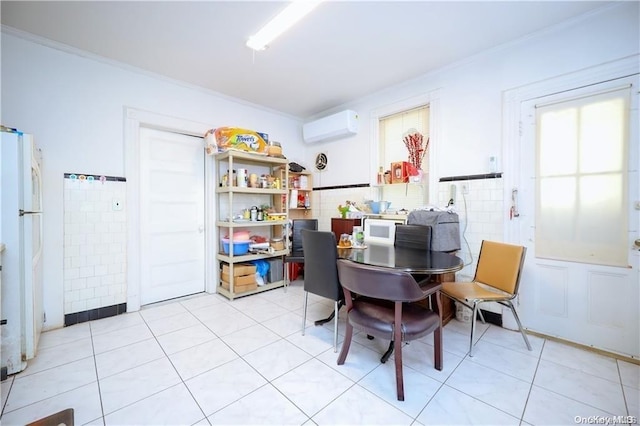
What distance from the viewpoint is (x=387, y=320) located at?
1.70 metres

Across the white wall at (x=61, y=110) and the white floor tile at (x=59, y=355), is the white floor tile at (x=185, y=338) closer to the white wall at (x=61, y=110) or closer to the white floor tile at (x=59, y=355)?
the white floor tile at (x=59, y=355)

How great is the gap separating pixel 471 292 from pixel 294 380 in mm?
1635

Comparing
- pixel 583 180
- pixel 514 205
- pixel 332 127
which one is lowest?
pixel 514 205

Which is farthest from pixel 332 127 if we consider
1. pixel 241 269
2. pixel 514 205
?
pixel 514 205

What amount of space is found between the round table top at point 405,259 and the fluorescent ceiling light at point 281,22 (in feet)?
6.66

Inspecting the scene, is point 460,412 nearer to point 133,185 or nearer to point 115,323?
point 115,323

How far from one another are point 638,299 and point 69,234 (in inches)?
198

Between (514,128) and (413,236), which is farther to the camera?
(413,236)

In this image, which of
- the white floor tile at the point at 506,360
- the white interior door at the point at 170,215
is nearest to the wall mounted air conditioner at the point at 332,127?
the white interior door at the point at 170,215

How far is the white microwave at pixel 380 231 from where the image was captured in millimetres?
2805

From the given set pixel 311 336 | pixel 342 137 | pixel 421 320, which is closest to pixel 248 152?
pixel 342 137

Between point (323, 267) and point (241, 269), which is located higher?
point (323, 267)

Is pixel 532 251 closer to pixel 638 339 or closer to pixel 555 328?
pixel 555 328

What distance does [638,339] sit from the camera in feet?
6.53
